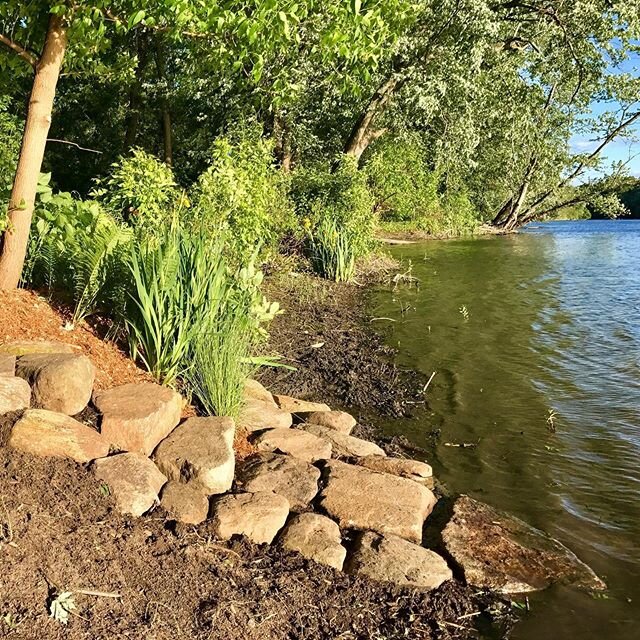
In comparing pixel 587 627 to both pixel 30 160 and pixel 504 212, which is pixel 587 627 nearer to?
pixel 30 160

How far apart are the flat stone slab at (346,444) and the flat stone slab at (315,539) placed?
3.97 feet

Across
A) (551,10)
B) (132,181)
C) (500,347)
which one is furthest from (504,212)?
(132,181)

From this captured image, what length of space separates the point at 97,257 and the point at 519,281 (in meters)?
13.4

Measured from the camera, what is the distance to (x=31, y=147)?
514 centimetres

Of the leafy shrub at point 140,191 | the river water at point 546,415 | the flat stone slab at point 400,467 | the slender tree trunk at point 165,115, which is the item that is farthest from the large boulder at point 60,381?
the slender tree trunk at point 165,115

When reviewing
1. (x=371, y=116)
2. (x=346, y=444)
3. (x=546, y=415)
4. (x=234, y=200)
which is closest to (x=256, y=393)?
(x=346, y=444)

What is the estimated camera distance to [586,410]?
6637 millimetres

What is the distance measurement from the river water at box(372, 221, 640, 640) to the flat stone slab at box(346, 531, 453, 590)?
506 millimetres

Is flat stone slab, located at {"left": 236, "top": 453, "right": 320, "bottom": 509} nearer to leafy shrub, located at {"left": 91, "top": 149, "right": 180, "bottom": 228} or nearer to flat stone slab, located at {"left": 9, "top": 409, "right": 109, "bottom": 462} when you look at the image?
flat stone slab, located at {"left": 9, "top": 409, "right": 109, "bottom": 462}

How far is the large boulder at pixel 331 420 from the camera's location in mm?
5578

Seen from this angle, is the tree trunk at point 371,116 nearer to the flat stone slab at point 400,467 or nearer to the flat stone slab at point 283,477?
the flat stone slab at point 400,467

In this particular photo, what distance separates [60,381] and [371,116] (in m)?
15.0

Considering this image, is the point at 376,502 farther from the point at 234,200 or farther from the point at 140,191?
the point at 234,200

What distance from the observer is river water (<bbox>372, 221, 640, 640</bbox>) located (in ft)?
12.6
